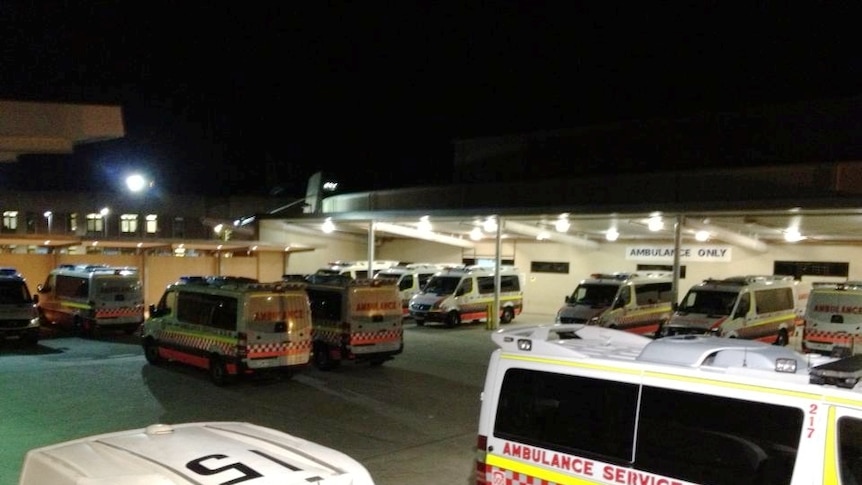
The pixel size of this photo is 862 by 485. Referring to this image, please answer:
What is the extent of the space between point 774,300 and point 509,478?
18274 mm

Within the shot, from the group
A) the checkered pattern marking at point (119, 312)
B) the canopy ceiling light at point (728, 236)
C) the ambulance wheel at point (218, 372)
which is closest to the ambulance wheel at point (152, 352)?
the ambulance wheel at point (218, 372)

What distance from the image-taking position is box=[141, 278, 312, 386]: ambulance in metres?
13.6

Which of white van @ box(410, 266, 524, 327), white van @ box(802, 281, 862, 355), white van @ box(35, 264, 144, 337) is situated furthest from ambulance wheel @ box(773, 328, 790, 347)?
white van @ box(35, 264, 144, 337)

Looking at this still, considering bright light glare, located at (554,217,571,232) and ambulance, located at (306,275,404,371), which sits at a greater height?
bright light glare, located at (554,217,571,232)

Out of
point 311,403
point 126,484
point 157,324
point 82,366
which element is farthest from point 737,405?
point 82,366

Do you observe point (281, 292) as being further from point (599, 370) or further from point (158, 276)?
point (158, 276)

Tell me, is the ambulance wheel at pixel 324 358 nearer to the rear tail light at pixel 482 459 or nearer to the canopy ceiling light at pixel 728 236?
the rear tail light at pixel 482 459

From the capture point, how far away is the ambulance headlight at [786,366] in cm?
436

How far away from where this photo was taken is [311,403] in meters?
12.5

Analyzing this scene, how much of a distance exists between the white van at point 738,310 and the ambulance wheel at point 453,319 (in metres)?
8.12

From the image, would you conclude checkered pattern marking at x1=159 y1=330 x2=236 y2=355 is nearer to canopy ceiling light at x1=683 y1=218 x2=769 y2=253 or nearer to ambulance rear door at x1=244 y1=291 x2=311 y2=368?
ambulance rear door at x1=244 y1=291 x2=311 y2=368

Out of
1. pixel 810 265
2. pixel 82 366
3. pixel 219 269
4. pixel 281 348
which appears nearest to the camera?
pixel 281 348

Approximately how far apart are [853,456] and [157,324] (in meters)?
15.1

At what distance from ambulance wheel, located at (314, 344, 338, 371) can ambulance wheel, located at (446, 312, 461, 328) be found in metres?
9.23
